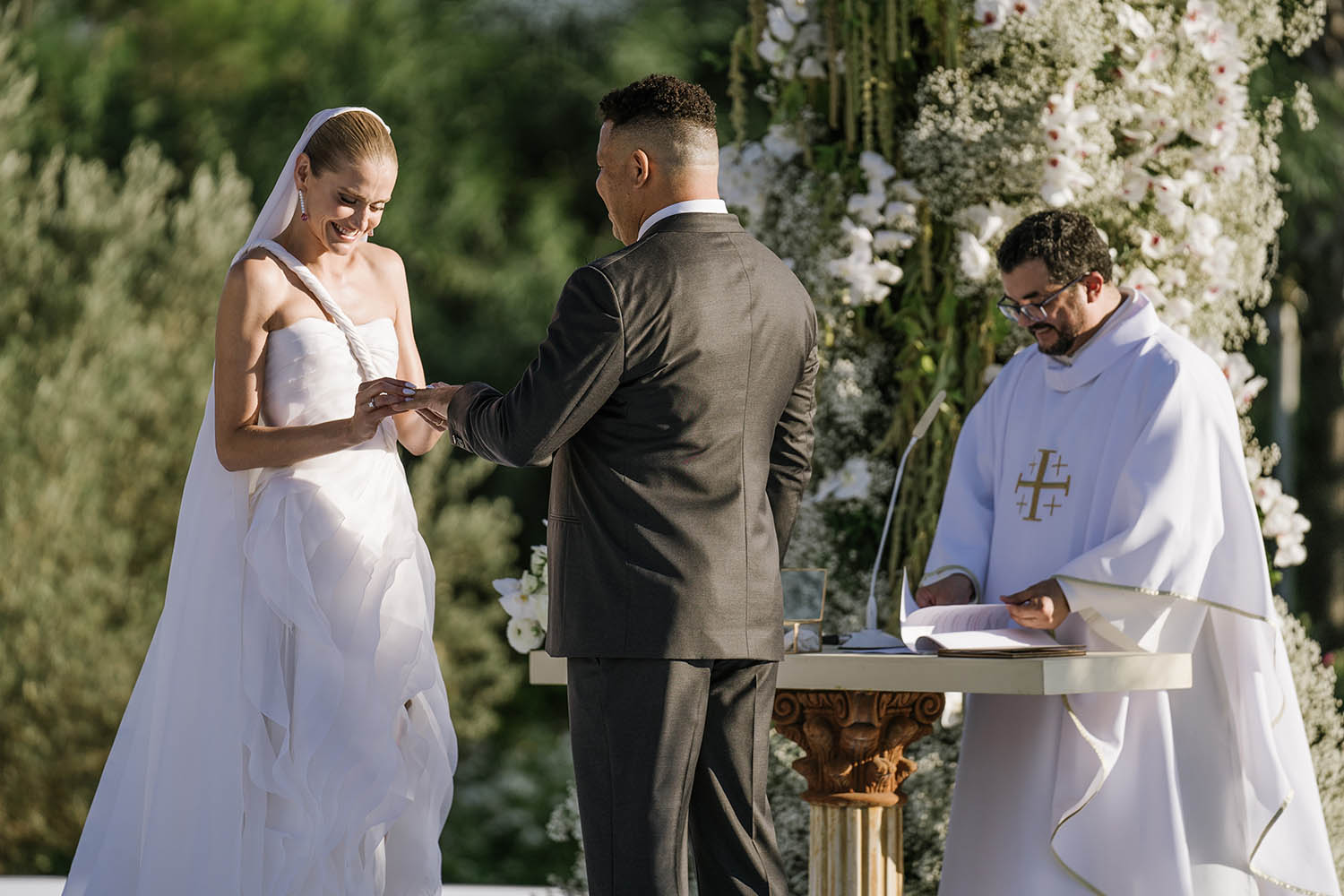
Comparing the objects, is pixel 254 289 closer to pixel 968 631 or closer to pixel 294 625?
pixel 294 625

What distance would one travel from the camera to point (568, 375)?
2.55 m

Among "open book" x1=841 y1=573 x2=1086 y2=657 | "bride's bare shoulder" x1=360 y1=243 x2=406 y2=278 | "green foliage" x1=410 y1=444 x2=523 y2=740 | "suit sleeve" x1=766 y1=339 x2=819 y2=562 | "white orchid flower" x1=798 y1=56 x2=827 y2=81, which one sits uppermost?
"white orchid flower" x1=798 y1=56 x2=827 y2=81

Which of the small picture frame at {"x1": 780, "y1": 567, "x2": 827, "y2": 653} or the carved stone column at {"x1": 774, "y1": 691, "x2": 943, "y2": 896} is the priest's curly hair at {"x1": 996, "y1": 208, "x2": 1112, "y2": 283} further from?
the carved stone column at {"x1": 774, "y1": 691, "x2": 943, "y2": 896}

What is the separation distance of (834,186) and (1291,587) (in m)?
5.87

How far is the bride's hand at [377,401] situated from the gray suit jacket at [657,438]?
0.82ft

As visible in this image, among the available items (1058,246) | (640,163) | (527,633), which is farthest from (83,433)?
(640,163)

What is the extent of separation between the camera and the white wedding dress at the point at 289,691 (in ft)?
9.56

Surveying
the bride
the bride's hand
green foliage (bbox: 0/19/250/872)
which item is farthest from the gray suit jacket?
green foliage (bbox: 0/19/250/872)

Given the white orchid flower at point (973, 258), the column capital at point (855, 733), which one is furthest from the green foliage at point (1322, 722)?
the column capital at point (855, 733)

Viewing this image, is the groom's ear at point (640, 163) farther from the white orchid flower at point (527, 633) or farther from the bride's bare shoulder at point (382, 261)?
the white orchid flower at point (527, 633)

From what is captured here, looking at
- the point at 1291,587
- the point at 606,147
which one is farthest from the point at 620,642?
the point at 1291,587

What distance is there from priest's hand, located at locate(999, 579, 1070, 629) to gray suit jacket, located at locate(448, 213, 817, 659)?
2.69 ft

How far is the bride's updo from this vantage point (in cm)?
298

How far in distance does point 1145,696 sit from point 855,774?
0.69 m
